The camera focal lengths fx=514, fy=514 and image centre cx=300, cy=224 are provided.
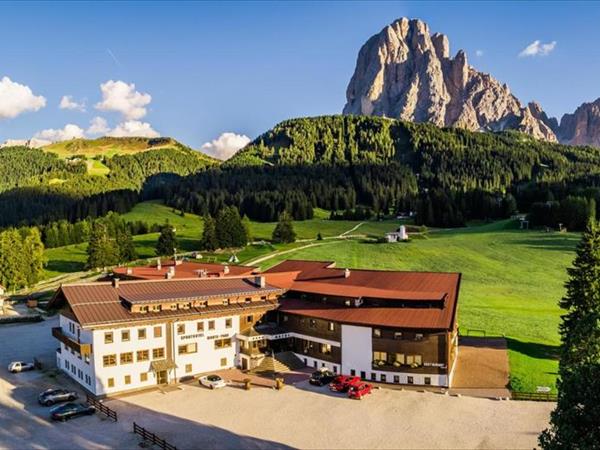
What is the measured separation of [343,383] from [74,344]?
85.0 ft

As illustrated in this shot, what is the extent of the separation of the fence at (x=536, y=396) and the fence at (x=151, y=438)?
2923 cm

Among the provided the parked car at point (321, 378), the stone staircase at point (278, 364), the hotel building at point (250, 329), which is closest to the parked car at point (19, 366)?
the hotel building at point (250, 329)

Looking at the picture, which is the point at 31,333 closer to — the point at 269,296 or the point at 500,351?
the point at 269,296

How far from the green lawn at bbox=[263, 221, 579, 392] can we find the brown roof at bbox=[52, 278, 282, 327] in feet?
94.8

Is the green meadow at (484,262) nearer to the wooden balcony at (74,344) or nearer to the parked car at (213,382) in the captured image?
the parked car at (213,382)

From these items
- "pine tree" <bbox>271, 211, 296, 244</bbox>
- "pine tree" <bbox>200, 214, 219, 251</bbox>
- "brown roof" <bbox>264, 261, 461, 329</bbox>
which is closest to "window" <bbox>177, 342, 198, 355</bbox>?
"brown roof" <bbox>264, 261, 461, 329</bbox>

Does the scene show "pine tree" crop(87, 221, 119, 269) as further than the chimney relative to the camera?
Yes

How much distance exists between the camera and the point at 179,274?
7356 centimetres

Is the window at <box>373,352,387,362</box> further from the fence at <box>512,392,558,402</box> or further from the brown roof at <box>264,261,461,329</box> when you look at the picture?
the fence at <box>512,392,558,402</box>

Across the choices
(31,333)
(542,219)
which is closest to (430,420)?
(31,333)

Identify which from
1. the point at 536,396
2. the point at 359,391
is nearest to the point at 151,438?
the point at 359,391

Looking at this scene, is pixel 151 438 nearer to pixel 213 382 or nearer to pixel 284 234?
pixel 213 382

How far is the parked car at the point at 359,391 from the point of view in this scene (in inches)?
1769

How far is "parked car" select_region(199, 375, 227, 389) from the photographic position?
48.2 m
